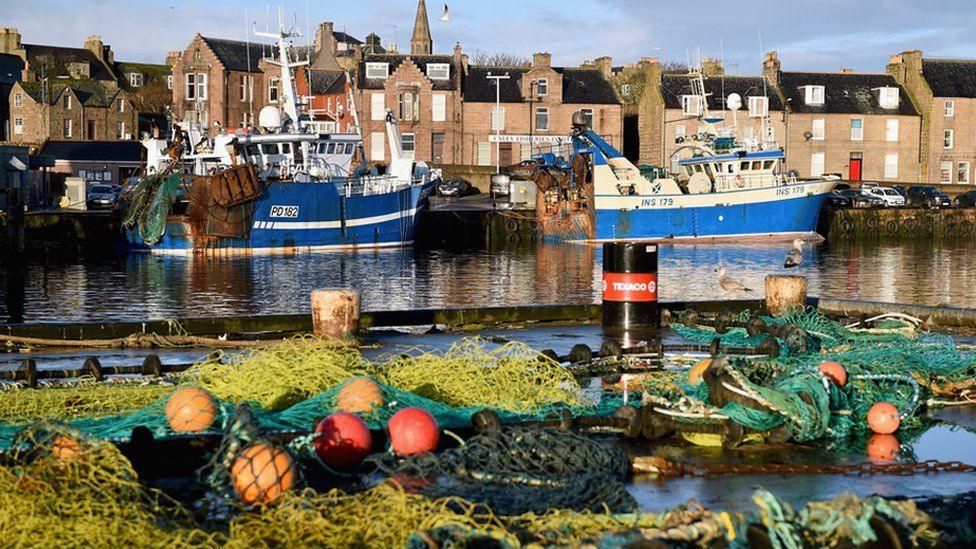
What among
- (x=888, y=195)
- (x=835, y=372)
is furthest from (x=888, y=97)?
(x=835, y=372)

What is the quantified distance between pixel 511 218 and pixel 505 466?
47.1 m

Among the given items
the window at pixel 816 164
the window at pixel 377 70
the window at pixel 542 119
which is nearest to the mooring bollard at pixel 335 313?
the window at pixel 542 119

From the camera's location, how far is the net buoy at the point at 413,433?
6.81 meters

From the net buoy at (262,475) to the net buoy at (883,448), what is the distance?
3691mm

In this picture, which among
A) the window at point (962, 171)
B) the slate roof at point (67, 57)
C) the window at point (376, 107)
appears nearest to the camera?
the window at point (376, 107)

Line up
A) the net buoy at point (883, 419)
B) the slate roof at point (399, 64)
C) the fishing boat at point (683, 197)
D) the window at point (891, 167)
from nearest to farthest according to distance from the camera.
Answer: the net buoy at point (883, 419) < the fishing boat at point (683, 197) < the slate roof at point (399, 64) < the window at point (891, 167)

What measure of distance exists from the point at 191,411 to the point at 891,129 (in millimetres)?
70408

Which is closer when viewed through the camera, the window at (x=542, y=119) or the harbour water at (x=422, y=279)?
the harbour water at (x=422, y=279)

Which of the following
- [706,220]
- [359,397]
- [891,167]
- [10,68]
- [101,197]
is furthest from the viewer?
[10,68]

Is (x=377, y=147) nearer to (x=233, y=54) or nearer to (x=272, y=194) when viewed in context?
(x=233, y=54)

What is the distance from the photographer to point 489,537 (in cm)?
487

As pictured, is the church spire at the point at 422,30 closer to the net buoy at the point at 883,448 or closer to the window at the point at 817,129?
the window at the point at 817,129

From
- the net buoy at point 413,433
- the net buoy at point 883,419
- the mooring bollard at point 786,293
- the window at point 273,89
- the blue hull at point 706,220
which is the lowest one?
the net buoy at point 883,419

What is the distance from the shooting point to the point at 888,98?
72062 millimetres
